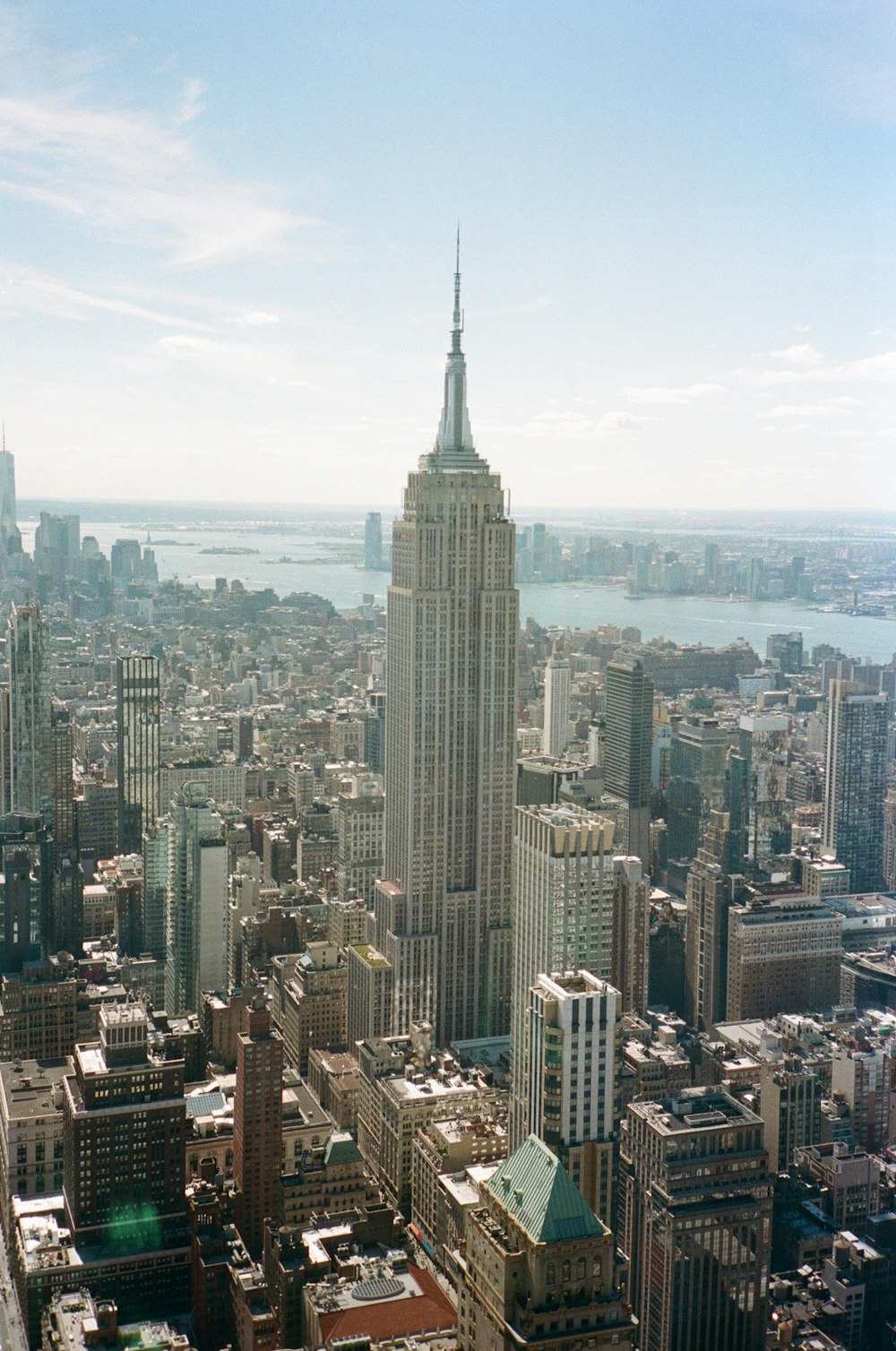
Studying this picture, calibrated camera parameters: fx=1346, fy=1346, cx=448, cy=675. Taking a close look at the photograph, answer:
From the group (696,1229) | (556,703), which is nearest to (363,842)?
(556,703)

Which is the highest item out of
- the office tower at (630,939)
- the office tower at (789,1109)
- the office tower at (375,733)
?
the office tower at (375,733)

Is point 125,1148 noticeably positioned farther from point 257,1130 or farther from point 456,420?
point 456,420

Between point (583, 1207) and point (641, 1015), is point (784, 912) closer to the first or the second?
point (641, 1015)

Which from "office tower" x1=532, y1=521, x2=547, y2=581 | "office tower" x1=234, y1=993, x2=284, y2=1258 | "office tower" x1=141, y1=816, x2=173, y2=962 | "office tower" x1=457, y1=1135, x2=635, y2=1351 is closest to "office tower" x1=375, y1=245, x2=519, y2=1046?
"office tower" x1=532, y1=521, x2=547, y2=581

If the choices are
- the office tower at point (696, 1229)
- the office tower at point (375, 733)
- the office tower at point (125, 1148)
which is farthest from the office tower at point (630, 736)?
the office tower at point (125, 1148)

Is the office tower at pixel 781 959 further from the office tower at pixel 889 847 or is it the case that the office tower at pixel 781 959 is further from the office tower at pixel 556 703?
the office tower at pixel 556 703

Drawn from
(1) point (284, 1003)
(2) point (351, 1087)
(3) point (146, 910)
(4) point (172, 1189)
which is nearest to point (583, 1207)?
(4) point (172, 1189)
